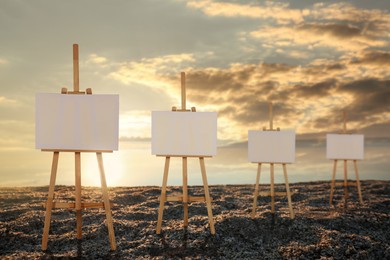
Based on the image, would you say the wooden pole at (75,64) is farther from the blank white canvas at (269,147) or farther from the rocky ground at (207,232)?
the blank white canvas at (269,147)

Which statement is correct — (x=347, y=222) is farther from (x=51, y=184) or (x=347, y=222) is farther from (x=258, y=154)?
(x=51, y=184)

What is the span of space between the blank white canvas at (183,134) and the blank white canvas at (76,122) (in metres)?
1.22

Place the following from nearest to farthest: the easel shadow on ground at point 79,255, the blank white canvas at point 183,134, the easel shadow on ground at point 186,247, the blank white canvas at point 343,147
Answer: the easel shadow on ground at point 79,255 → the easel shadow on ground at point 186,247 → the blank white canvas at point 183,134 → the blank white canvas at point 343,147

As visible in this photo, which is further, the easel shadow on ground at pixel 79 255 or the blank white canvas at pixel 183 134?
the blank white canvas at pixel 183 134

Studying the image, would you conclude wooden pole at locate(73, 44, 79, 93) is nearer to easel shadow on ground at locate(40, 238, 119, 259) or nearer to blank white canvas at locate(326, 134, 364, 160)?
easel shadow on ground at locate(40, 238, 119, 259)

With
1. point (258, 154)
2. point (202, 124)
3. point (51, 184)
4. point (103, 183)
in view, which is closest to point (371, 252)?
point (258, 154)

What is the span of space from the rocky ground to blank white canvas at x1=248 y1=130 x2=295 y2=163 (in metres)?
1.46

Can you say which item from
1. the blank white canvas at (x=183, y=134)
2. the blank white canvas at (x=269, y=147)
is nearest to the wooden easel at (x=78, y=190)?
the blank white canvas at (x=183, y=134)

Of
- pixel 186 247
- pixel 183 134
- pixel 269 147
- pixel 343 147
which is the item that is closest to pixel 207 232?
pixel 186 247

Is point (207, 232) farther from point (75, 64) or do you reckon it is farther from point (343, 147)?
point (343, 147)

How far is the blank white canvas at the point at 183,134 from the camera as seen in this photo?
363 inches

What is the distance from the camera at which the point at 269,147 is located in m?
10.9

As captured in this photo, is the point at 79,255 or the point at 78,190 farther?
the point at 78,190

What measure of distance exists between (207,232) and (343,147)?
6.90 m
